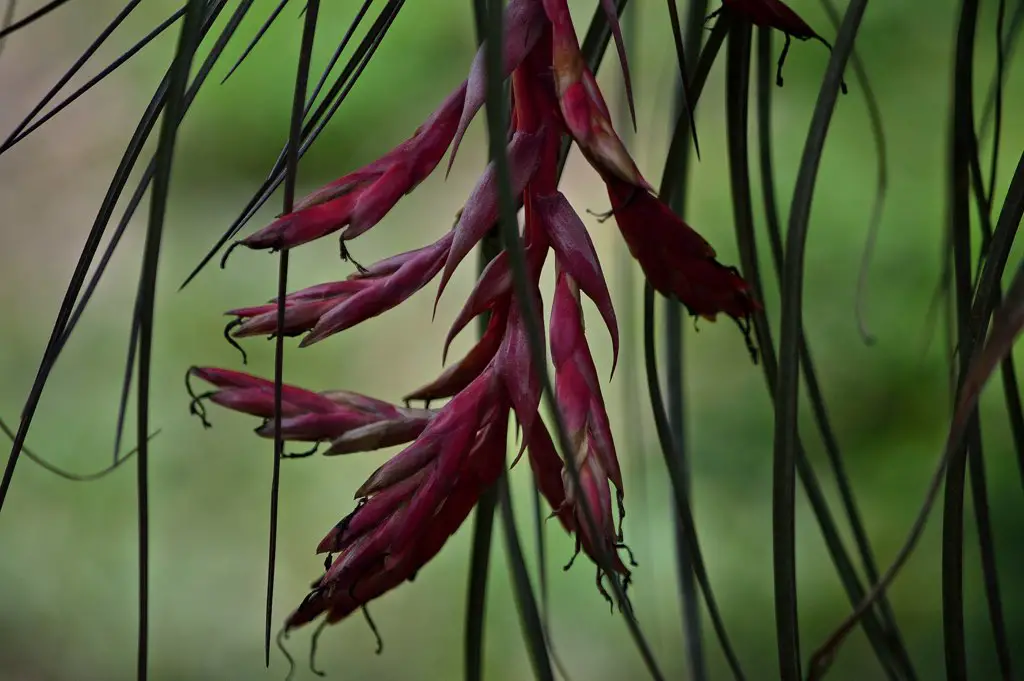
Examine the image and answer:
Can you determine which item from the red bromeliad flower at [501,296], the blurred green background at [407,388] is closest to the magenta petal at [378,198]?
the red bromeliad flower at [501,296]

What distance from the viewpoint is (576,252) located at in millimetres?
259

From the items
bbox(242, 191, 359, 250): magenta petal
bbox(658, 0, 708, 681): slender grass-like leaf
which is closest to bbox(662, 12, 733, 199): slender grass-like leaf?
bbox(658, 0, 708, 681): slender grass-like leaf

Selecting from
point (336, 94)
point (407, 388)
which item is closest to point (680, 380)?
point (336, 94)

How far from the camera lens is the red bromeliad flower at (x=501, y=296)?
251 mm

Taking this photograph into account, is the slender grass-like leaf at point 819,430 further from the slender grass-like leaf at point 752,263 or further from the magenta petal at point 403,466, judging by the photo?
the magenta petal at point 403,466

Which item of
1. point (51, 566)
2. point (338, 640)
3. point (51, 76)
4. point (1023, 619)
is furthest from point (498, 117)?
point (51, 76)

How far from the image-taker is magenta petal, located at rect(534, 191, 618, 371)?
0.83 feet

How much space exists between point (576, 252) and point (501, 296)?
25 millimetres

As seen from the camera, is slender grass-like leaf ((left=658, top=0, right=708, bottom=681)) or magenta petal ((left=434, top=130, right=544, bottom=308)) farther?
slender grass-like leaf ((left=658, top=0, right=708, bottom=681))

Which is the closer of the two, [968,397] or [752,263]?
[968,397]

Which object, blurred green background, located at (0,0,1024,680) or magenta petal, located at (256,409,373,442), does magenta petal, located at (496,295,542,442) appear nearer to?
magenta petal, located at (256,409,373,442)

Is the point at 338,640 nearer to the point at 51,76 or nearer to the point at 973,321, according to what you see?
the point at 51,76

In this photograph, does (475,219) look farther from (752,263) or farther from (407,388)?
(407,388)

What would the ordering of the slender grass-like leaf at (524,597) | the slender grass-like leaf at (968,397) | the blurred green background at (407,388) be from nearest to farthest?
the slender grass-like leaf at (968,397)
the slender grass-like leaf at (524,597)
the blurred green background at (407,388)
